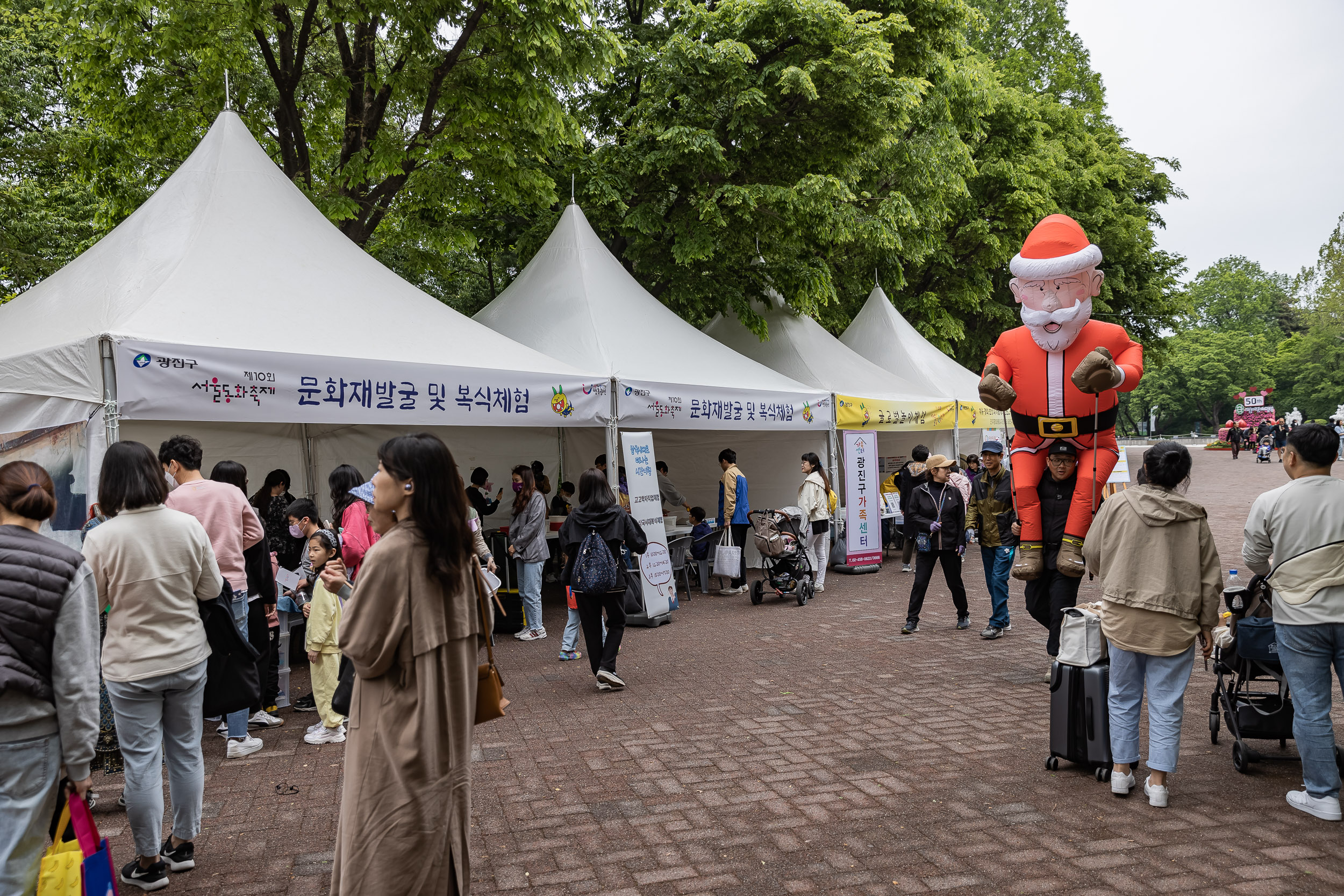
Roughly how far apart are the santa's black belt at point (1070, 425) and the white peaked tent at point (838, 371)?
6.13m

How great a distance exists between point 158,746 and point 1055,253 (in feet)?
17.4

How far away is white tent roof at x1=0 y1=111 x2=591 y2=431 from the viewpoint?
19.2ft

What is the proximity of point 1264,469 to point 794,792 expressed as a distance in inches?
1296

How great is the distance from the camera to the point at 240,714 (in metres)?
5.08

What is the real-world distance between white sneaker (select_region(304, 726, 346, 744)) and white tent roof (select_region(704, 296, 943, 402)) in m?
8.41

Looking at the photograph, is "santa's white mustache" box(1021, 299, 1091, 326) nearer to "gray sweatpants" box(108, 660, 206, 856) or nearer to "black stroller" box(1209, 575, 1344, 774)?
"black stroller" box(1209, 575, 1344, 774)

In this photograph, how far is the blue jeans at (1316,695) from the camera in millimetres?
3773

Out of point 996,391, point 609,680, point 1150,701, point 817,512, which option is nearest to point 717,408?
point 817,512

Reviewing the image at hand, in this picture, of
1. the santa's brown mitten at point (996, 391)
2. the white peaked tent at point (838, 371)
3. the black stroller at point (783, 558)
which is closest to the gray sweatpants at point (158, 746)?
the santa's brown mitten at point (996, 391)

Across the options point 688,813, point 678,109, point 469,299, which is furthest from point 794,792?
point 469,299

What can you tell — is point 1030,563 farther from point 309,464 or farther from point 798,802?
point 309,464

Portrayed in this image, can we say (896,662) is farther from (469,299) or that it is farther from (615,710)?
(469,299)

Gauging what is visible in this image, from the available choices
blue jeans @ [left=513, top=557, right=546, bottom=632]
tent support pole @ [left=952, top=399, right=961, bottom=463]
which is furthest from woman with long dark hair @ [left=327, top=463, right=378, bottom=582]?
tent support pole @ [left=952, top=399, right=961, bottom=463]

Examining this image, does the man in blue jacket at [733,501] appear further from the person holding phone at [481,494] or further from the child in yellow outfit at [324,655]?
the child in yellow outfit at [324,655]
